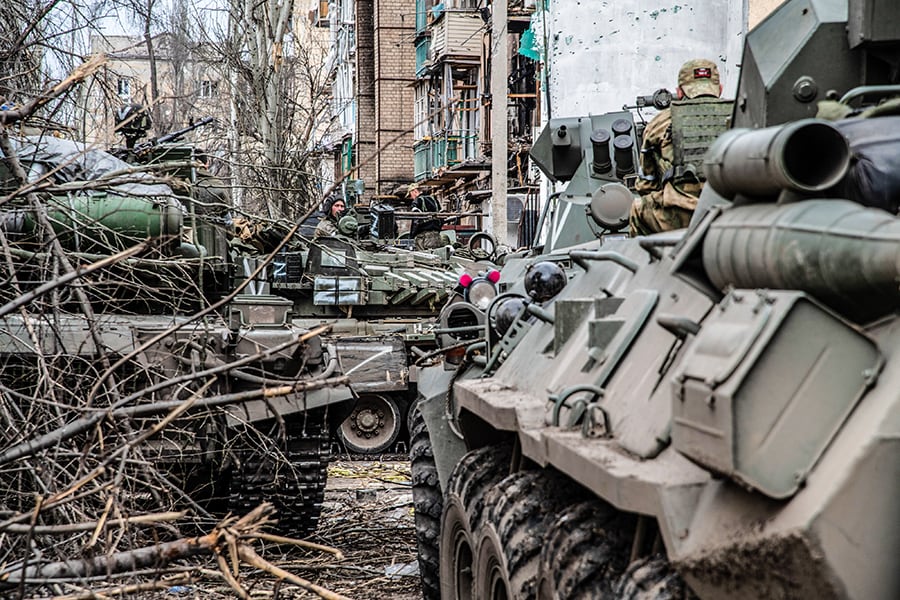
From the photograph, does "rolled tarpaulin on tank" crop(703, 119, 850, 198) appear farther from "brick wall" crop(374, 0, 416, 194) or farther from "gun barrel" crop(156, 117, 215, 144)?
"brick wall" crop(374, 0, 416, 194)

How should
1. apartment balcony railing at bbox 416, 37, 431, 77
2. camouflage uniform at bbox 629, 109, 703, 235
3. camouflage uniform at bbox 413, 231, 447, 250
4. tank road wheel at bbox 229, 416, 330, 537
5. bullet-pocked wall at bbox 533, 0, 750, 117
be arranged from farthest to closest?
apartment balcony railing at bbox 416, 37, 431, 77
camouflage uniform at bbox 413, 231, 447, 250
bullet-pocked wall at bbox 533, 0, 750, 117
tank road wheel at bbox 229, 416, 330, 537
camouflage uniform at bbox 629, 109, 703, 235

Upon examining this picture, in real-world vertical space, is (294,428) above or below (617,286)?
below

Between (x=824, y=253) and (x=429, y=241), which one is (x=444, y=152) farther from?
(x=824, y=253)

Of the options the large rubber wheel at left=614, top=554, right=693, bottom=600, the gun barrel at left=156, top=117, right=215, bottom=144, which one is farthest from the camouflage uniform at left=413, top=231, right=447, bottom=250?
the large rubber wheel at left=614, top=554, right=693, bottom=600

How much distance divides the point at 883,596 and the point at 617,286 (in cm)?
254

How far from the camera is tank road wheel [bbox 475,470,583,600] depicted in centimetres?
447

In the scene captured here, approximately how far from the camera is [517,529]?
4.64m

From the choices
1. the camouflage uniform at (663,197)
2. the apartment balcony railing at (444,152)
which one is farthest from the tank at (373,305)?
the apartment balcony railing at (444,152)

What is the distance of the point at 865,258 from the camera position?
2.71m

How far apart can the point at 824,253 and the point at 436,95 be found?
31.1 meters

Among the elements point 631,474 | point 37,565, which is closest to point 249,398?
point 37,565

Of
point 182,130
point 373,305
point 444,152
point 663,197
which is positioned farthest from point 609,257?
point 444,152

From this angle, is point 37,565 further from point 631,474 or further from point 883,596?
point 883,596

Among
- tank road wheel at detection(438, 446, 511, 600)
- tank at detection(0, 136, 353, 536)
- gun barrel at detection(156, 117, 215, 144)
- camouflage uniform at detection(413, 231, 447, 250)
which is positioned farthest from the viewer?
camouflage uniform at detection(413, 231, 447, 250)
